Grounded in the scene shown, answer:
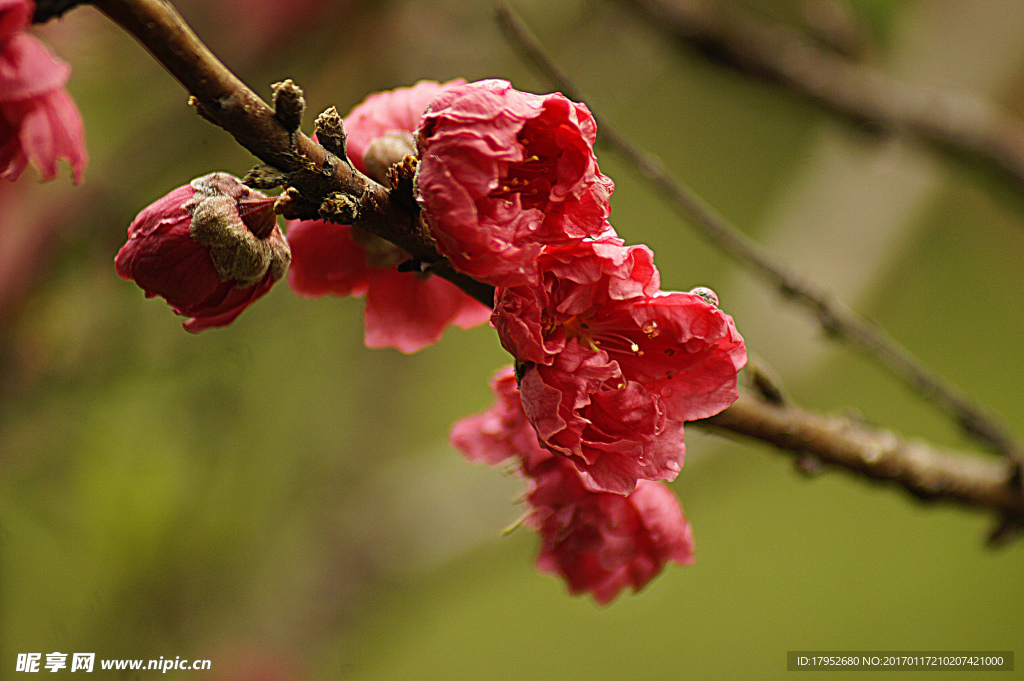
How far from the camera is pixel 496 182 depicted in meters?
0.32

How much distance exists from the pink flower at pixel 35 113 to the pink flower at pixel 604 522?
33 cm

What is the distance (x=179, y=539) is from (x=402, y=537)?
527mm

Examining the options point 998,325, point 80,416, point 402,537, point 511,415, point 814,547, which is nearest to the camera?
point 511,415

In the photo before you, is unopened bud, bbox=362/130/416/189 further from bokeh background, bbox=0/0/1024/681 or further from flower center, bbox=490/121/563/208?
bokeh background, bbox=0/0/1024/681

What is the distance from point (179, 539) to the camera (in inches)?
47.3

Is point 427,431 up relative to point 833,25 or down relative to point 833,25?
down

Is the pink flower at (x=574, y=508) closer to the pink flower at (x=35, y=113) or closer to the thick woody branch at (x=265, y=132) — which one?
the thick woody branch at (x=265, y=132)

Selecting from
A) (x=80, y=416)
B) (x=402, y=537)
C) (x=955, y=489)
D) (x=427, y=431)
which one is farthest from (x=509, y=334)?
(x=427, y=431)

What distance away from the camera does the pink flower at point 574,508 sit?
0.48 metres

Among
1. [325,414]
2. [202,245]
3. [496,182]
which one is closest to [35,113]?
[202,245]

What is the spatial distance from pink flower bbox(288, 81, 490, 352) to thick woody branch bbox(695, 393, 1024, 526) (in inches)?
7.0

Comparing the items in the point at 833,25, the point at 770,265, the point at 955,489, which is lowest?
the point at 955,489

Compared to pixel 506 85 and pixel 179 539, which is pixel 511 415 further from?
pixel 179 539

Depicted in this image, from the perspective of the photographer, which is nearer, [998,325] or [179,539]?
[179,539]
